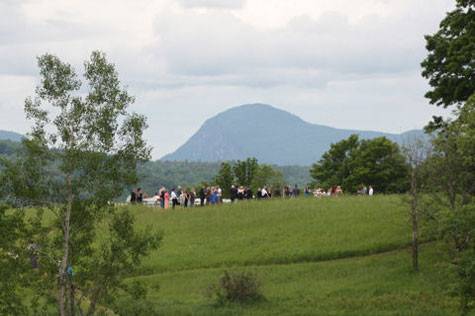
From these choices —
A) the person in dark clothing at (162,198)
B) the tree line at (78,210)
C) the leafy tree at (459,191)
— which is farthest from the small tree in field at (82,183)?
the person in dark clothing at (162,198)

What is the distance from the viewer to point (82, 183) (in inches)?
1110

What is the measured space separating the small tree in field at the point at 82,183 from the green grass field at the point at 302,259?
3.74 m

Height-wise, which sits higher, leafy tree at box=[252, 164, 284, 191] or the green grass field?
leafy tree at box=[252, 164, 284, 191]

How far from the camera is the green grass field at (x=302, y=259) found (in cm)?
3959

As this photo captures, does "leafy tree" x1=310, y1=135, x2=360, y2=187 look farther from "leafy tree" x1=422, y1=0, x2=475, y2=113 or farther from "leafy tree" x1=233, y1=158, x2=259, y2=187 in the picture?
"leafy tree" x1=422, y1=0, x2=475, y2=113

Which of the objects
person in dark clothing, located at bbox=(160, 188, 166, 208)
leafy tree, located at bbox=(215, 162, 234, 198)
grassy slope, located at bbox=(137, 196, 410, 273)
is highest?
leafy tree, located at bbox=(215, 162, 234, 198)

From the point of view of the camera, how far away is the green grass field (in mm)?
39594

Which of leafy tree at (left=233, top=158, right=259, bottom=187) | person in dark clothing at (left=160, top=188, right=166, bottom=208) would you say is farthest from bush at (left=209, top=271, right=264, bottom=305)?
leafy tree at (left=233, top=158, right=259, bottom=187)

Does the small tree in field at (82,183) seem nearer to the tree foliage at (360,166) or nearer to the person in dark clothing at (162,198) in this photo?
the person in dark clothing at (162,198)

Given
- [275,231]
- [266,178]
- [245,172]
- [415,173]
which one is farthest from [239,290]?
[266,178]

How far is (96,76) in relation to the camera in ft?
94.3

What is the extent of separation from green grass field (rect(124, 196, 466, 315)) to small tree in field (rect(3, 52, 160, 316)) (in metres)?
3.74

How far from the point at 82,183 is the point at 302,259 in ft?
84.1

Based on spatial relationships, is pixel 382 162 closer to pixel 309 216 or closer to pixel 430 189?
pixel 309 216
